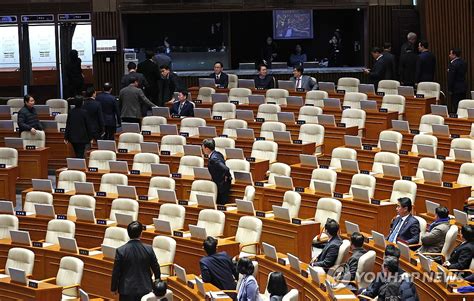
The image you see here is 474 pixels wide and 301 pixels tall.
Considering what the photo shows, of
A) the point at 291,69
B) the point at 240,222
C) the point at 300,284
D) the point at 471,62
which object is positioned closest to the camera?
the point at 300,284

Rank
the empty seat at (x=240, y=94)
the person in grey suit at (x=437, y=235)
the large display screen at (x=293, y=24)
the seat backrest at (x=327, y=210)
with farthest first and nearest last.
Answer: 1. the large display screen at (x=293, y=24)
2. the empty seat at (x=240, y=94)
3. the seat backrest at (x=327, y=210)
4. the person in grey suit at (x=437, y=235)

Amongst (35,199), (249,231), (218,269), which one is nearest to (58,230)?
(35,199)

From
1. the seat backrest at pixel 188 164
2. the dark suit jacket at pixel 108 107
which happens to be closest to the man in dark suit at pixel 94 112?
the dark suit jacket at pixel 108 107

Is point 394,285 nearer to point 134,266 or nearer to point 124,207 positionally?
point 134,266

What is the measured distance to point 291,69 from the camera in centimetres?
2361

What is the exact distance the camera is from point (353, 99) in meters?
18.8

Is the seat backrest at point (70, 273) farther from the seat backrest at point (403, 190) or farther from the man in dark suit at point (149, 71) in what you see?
the man in dark suit at point (149, 71)

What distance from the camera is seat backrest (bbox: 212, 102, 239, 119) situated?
18.8 meters

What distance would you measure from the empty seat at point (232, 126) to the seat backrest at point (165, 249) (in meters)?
5.00

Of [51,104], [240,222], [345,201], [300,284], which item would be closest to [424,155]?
[345,201]

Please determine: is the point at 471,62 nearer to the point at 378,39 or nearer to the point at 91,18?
the point at 378,39

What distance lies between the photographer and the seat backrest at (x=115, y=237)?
533 inches

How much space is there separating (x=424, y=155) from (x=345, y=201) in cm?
193

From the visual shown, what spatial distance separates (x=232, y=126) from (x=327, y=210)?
14.6 ft
